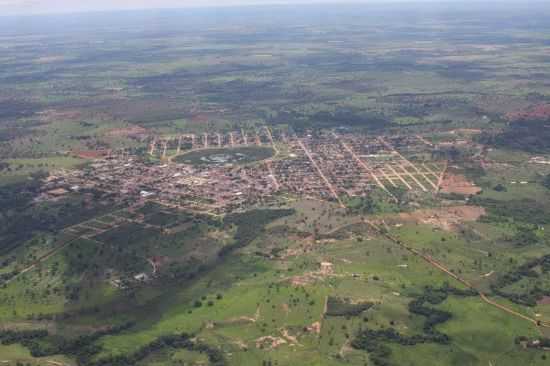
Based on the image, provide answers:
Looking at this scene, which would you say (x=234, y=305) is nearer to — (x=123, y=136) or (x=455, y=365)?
(x=455, y=365)

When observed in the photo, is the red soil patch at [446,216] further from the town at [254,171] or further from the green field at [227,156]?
the green field at [227,156]

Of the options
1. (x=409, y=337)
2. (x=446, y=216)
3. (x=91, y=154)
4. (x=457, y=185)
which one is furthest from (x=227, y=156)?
(x=409, y=337)

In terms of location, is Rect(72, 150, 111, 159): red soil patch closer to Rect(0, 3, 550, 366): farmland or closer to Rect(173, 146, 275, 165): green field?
Rect(0, 3, 550, 366): farmland

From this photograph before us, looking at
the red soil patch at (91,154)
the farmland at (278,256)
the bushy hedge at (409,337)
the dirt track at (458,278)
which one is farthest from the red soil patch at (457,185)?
the red soil patch at (91,154)

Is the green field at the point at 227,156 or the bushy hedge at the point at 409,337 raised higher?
the green field at the point at 227,156

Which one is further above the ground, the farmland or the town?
the town

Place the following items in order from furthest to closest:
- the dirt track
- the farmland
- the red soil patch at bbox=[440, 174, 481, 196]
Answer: the red soil patch at bbox=[440, 174, 481, 196] < the dirt track < the farmland

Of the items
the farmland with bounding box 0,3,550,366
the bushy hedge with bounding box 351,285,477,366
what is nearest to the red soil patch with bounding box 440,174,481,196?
the farmland with bounding box 0,3,550,366

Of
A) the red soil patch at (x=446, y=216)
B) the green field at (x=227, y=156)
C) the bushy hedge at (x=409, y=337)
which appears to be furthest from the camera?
the green field at (x=227, y=156)

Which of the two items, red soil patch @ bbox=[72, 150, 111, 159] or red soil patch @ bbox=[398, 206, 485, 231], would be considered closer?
red soil patch @ bbox=[398, 206, 485, 231]
